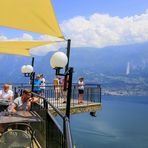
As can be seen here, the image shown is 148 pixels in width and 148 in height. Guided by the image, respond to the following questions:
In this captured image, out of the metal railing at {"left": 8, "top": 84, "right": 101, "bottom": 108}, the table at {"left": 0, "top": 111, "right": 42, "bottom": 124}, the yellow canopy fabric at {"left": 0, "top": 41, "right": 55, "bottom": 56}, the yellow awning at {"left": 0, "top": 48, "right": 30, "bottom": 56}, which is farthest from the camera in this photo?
the metal railing at {"left": 8, "top": 84, "right": 101, "bottom": 108}

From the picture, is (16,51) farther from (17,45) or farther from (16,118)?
(16,118)

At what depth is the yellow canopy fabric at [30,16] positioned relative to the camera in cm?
636

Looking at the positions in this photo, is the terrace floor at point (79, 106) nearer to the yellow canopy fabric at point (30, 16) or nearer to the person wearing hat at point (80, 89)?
the person wearing hat at point (80, 89)

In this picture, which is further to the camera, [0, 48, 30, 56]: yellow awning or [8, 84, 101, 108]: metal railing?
[8, 84, 101, 108]: metal railing

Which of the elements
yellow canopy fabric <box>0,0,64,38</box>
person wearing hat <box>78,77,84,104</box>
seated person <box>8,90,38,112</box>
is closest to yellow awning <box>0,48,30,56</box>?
seated person <box>8,90,38,112</box>

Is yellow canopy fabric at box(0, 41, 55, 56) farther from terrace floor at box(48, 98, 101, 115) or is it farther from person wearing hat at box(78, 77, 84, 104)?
person wearing hat at box(78, 77, 84, 104)

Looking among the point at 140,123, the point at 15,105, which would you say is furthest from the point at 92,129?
the point at 15,105

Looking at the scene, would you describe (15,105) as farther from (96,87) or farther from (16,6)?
(96,87)

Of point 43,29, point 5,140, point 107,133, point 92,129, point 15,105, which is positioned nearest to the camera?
point 5,140

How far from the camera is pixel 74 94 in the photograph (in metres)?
20.0

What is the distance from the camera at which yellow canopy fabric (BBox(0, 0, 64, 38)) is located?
6360mm

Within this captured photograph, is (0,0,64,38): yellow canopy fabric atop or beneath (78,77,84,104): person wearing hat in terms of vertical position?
atop

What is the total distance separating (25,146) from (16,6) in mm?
Answer: 2580

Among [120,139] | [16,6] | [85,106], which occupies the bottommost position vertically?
[120,139]
